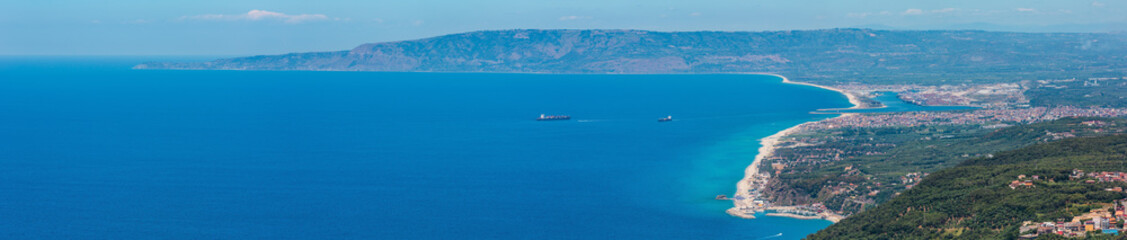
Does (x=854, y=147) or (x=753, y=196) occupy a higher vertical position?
(x=854, y=147)

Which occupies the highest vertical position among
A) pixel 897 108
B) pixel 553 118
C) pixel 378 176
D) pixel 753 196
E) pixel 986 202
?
pixel 553 118

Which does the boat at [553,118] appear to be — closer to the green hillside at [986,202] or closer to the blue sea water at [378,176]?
the blue sea water at [378,176]

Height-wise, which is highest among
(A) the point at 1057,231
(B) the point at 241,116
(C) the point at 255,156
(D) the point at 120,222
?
(B) the point at 241,116

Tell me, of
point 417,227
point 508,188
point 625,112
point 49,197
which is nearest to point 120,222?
point 49,197

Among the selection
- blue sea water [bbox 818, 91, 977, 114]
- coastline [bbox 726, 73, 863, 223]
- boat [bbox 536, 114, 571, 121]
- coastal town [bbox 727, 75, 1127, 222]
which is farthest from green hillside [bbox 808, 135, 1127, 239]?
blue sea water [bbox 818, 91, 977, 114]

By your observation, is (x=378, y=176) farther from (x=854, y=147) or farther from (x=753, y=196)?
(x=854, y=147)

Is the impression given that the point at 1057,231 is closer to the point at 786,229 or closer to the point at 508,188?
the point at 786,229

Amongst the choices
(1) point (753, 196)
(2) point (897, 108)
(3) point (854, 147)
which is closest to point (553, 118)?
(2) point (897, 108)

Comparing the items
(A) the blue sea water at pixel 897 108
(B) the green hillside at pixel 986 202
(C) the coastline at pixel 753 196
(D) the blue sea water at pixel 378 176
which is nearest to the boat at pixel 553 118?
(D) the blue sea water at pixel 378 176

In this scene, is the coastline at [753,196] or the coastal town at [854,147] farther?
the coastal town at [854,147]
